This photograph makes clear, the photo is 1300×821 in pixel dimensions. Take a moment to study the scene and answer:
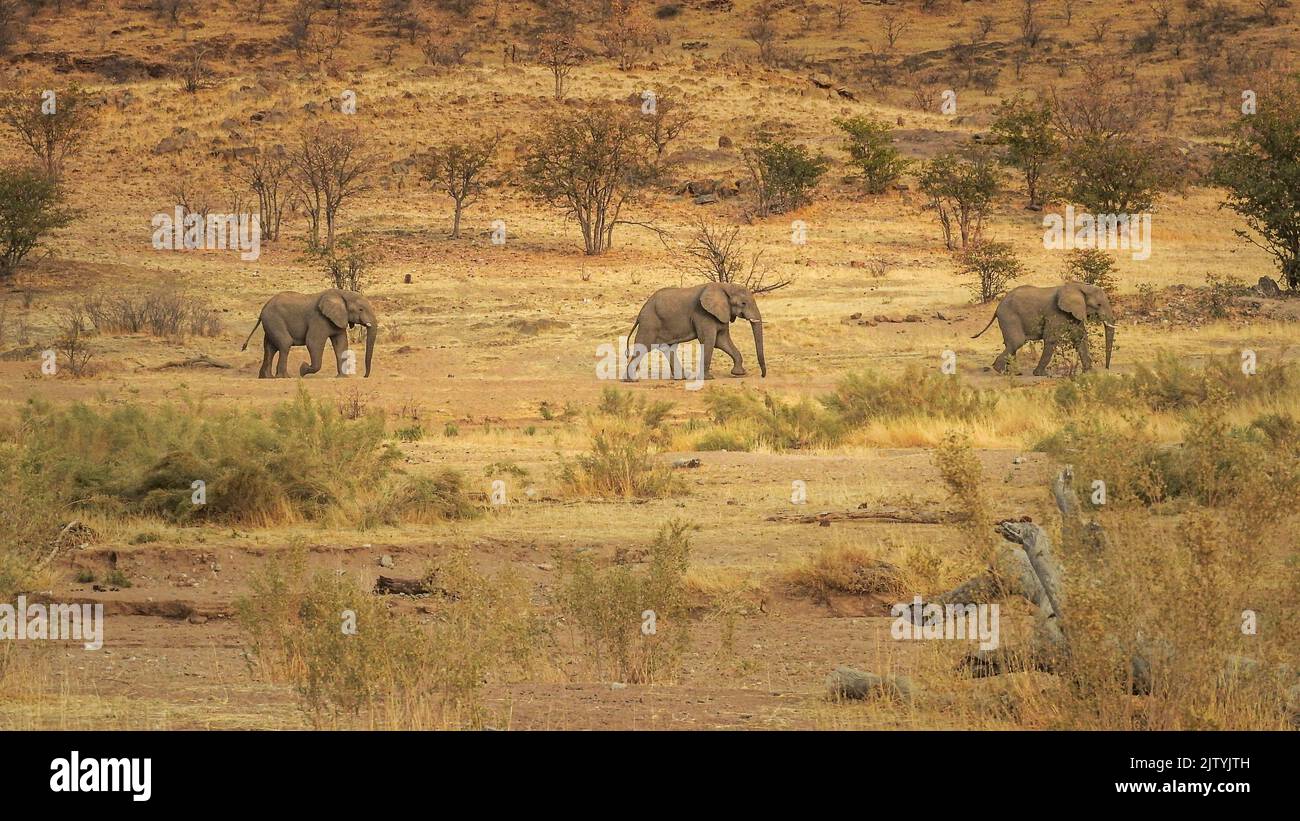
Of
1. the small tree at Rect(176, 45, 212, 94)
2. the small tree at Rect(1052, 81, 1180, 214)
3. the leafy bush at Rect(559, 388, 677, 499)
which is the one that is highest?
the small tree at Rect(176, 45, 212, 94)

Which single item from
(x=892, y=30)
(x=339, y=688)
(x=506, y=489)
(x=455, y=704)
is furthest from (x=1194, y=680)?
(x=892, y=30)

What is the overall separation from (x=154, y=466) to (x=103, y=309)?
17.4 meters

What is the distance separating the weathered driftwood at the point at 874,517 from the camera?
12.0 m

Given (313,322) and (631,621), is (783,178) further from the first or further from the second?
(631,621)

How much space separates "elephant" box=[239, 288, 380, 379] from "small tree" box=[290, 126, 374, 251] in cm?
813

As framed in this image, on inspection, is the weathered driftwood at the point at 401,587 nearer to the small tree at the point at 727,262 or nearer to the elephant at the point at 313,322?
the elephant at the point at 313,322

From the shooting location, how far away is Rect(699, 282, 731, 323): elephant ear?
22.7 m

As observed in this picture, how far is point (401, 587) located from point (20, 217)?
23455 mm

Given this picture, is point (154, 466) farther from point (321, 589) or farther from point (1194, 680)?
point (1194, 680)

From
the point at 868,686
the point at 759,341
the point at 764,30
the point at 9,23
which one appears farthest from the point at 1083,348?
the point at 9,23

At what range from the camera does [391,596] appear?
10.2 meters

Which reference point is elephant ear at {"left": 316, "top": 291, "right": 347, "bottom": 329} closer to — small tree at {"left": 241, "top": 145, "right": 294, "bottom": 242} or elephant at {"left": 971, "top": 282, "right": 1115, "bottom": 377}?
elephant at {"left": 971, "top": 282, "right": 1115, "bottom": 377}

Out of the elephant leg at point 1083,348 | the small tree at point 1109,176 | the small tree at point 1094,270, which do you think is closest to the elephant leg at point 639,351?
the elephant leg at point 1083,348

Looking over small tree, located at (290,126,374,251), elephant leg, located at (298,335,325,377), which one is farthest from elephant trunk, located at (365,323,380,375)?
small tree, located at (290,126,374,251)
